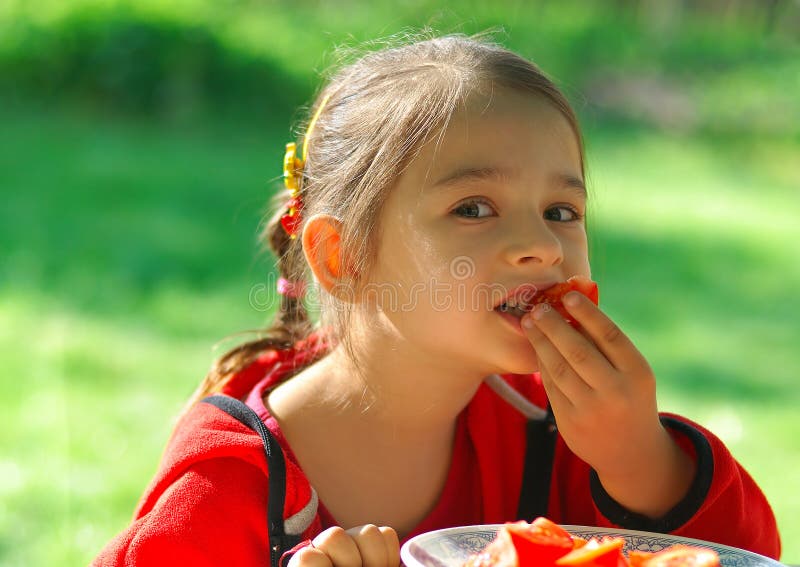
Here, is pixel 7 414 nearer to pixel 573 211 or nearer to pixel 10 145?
pixel 573 211

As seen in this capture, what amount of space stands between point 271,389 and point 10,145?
5627 mm

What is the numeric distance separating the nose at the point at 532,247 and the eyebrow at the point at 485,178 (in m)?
0.09

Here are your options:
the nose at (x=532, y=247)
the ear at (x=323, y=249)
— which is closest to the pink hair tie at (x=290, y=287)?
the ear at (x=323, y=249)

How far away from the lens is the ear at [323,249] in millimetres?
1891

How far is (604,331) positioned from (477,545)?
385 millimetres

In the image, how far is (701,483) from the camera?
5.42 ft

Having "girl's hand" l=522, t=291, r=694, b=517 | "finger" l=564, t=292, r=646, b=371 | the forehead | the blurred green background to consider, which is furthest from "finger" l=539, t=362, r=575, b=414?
the blurred green background

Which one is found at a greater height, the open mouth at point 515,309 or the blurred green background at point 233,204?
the blurred green background at point 233,204

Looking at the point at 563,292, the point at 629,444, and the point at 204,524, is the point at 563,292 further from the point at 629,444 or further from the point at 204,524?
the point at 204,524

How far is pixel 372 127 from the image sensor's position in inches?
72.9

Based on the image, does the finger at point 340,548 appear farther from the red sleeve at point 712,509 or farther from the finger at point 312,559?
the red sleeve at point 712,509

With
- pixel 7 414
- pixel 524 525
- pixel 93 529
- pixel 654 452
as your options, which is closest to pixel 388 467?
pixel 654 452

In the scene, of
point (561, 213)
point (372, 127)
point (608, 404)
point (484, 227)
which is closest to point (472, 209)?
point (484, 227)

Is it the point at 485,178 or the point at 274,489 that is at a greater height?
the point at 485,178
